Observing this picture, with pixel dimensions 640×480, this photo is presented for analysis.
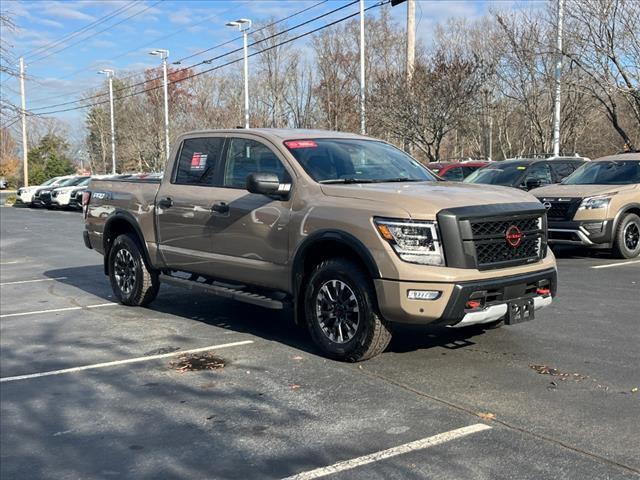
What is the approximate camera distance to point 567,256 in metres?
12.3

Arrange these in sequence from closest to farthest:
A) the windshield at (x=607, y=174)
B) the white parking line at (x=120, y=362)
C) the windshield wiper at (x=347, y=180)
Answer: the white parking line at (x=120, y=362) → the windshield wiper at (x=347, y=180) → the windshield at (x=607, y=174)

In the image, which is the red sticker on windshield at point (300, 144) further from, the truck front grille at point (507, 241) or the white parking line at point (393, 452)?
the white parking line at point (393, 452)

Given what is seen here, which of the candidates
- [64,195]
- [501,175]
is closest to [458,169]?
[501,175]

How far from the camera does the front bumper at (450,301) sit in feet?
16.8

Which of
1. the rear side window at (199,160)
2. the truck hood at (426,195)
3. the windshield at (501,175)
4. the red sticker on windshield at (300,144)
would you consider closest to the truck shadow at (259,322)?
the truck hood at (426,195)

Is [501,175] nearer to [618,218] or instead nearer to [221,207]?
[618,218]

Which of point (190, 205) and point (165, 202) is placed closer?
point (190, 205)

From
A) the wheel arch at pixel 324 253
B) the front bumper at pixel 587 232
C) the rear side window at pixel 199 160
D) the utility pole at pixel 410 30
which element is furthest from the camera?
the utility pole at pixel 410 30

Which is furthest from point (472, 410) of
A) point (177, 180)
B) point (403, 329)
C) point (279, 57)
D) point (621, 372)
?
point (279, 57)

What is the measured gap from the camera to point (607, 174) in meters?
12.2

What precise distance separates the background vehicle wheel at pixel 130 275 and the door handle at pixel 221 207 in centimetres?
172

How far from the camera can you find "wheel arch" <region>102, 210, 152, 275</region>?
804 cm

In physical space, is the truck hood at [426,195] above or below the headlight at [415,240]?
above

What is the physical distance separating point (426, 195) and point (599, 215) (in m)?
6.85
